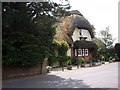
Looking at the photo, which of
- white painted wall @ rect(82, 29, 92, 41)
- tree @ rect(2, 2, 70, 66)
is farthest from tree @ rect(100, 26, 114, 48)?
tree @ rect(2, 2, 70, 66)

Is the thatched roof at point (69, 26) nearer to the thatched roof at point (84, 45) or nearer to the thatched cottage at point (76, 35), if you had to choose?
the thatched cottage at point (76, 35)

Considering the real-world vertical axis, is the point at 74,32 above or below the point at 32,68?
above

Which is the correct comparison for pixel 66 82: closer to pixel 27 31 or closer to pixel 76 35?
pixel 27 31

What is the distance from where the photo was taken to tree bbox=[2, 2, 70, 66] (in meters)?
20.3

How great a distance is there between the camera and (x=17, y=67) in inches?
842

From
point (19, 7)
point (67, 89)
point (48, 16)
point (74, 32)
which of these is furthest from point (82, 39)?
point (67, 89)

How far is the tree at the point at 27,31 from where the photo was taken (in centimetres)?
2031

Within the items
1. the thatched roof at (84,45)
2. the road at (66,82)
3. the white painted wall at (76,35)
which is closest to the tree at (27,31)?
the road at (66,82)

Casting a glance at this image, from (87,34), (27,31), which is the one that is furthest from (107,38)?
(27,31)

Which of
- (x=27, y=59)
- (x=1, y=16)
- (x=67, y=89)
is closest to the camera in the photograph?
(x=67, y=89)

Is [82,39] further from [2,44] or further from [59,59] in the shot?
[2,44]

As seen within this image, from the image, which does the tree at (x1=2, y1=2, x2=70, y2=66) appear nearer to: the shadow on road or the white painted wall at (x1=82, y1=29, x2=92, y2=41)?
the shadow on road

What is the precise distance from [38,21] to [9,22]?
3.17m

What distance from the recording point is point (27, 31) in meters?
22.2
